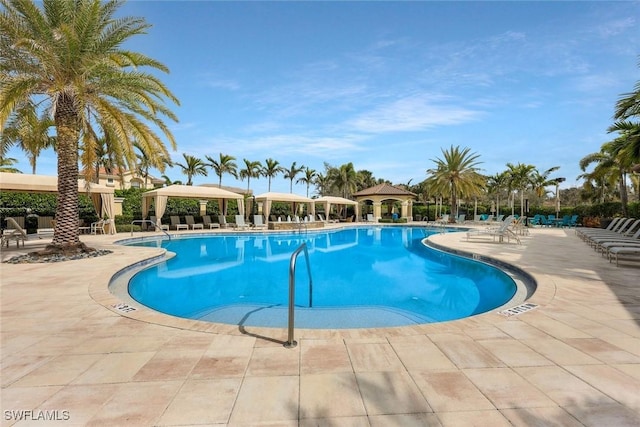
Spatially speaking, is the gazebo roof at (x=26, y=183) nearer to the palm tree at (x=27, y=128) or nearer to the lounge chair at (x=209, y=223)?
the palm tree at (x=27, y=128)

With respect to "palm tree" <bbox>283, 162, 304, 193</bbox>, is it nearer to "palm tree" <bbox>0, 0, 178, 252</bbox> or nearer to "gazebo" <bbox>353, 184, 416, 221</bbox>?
"gazebo" <bbox>353, 184, 416, 221</bbox>

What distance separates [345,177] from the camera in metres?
38.3

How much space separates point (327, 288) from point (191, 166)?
118 feet

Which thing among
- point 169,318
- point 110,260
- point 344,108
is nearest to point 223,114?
point 344,108

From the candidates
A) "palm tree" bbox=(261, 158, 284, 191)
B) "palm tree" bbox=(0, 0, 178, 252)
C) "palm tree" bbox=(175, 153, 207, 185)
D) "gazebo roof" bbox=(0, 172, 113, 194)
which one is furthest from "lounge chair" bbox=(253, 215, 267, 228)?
"palm tree" bbox=(175, 153, 207, 185)

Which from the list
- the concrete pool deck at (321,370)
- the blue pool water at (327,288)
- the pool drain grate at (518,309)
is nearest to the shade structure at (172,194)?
the blue pool water at (327,288)

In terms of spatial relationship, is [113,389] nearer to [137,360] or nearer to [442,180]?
[137,360]

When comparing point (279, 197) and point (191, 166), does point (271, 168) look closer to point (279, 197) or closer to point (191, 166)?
point (191, 166)

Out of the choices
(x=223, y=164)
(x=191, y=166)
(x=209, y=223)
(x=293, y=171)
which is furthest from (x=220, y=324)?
(x=293, y=171)

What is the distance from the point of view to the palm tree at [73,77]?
7916 millimetres

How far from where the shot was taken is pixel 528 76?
12141 millimetres

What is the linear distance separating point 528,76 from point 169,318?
47.3 ft

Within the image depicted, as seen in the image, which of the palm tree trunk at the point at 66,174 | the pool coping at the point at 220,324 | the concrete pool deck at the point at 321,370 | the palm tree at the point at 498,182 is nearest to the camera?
the concrete pool deck at the point at 321,370

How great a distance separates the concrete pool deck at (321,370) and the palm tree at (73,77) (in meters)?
5.75
